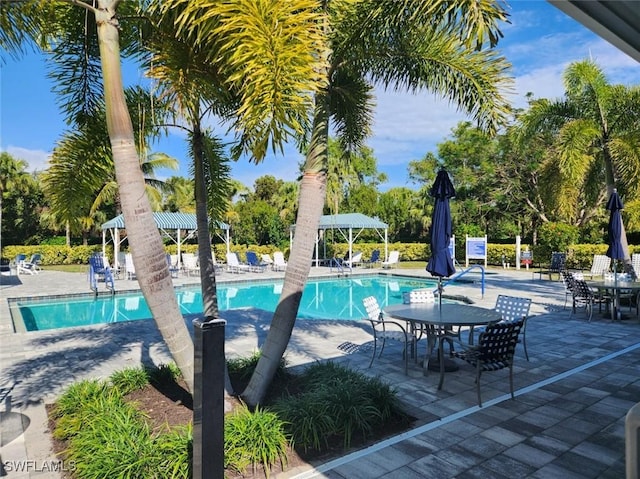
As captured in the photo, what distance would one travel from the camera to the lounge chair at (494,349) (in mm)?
4576

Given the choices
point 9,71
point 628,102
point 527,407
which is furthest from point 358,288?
point 9,71

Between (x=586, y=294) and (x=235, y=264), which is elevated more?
(x=235, y=264)

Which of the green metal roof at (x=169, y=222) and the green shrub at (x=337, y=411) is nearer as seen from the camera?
the green shrub at (x=337, y=411)

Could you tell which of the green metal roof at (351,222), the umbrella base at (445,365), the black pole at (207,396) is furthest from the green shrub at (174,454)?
the green metal roof at (351,222)

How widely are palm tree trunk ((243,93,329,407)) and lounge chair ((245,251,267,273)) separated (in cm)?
1739

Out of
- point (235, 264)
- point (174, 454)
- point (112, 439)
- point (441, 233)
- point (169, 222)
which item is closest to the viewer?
point (174, 454)

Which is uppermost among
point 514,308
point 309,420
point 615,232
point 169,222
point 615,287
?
point 169,222

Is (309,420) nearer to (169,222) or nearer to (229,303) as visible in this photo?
(229,303)

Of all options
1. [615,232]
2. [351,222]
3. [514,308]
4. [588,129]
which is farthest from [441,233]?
[351,222]

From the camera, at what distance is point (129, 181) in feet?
12.0

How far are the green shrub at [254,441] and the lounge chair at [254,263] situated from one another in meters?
18.1

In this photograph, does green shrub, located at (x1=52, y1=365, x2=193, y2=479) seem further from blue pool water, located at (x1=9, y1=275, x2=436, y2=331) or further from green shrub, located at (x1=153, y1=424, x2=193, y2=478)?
blue pool water, located at (x1=9, y1=275, x2=436, y2=331)

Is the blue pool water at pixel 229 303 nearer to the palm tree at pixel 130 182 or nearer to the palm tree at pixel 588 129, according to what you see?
the palm tree at pixel 588 129

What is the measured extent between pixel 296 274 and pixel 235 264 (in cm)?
1739
